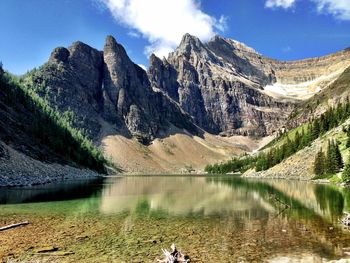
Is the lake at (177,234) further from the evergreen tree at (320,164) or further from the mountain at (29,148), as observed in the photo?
the evergreen tree at (320,164)

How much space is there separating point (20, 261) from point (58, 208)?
26.5 metres

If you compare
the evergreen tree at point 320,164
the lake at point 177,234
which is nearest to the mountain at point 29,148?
the lake at point 177,234

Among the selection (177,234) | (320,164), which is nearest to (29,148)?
(320,164)

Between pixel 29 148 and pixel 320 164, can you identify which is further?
pixel 29 148

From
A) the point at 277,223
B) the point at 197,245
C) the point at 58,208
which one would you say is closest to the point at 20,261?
the point at 197,245

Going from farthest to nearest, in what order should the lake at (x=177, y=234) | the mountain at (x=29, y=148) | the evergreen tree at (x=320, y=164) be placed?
the evergreen tree at (x=320, y=164)
the mountain at (x=29, y=148)
the lake at (x=177, y=234)

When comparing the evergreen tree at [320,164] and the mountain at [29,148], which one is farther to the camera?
the evergreen tree at [320,164]

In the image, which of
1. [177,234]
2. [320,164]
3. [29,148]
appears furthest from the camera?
[29,148]

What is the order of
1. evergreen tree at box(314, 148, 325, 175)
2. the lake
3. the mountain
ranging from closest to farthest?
1. the lake
2. the mountain
3. evergreen tree at box(314, 148, 325, 175)

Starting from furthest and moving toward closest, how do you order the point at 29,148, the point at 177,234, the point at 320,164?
the point at 29,148 < the point at 320,164 < the point at 177,234

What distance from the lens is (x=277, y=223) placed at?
1374 inches

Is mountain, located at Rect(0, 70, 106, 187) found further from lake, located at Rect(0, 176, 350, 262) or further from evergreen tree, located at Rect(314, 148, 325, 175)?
evergreen tree, located at Rect(314, 148, 325, 175)

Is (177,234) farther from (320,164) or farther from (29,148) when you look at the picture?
(29,148)

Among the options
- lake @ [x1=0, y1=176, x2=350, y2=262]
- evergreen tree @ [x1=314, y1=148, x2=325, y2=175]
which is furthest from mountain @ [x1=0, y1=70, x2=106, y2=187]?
evergreen tree @ [x1=314, y1=148, x2=325, y2=175]
